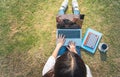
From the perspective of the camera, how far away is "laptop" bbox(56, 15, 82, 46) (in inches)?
130

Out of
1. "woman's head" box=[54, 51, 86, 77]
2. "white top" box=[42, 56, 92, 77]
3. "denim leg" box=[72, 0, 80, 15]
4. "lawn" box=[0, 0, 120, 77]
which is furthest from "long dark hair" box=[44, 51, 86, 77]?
"denim leg" box=[72, 0, 80, 15]

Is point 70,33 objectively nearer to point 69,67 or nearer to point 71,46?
point 71,46

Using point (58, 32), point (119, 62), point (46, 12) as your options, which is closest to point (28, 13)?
point (46, 12)

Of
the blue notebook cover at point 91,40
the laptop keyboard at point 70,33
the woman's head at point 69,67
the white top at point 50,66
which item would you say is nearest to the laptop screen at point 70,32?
the laptop keyboard at point 70,33

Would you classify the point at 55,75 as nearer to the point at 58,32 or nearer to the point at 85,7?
the point at 58,32

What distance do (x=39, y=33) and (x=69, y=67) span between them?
3.89 ft

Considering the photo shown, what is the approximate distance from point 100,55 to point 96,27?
1.19 feet

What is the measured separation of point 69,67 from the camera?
240cm

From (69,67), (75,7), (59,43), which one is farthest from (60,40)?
(69,67)

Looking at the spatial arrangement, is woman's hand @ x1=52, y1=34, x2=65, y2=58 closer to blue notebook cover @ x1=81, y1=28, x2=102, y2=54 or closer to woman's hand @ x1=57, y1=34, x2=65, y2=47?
woman's hand @ x1=57, y1=34, x2=65, y2=47

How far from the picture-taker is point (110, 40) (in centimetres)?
346

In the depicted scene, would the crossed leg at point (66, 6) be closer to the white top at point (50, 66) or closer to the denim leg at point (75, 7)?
the denim leg at point (75, 7)

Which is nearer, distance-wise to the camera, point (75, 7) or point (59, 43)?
point (59, 43)

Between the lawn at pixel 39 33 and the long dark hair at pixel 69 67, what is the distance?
3.01 ft
